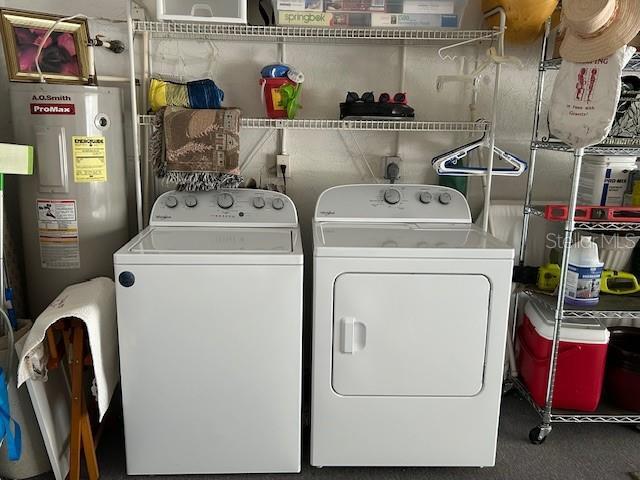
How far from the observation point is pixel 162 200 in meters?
2.19

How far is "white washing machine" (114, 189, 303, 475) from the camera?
5.65 ft

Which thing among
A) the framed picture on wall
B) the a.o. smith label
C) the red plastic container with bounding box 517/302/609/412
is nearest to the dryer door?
the red plastic container with bounding box 517/302/609/412

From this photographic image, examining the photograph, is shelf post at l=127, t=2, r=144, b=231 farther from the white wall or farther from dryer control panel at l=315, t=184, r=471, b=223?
dryer control panel at l=315, t=184, r=471, b=223

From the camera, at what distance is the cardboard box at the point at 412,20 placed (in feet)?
6.80

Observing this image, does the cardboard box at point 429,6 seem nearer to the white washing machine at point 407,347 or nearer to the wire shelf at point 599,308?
the white washing machine at point 407,347

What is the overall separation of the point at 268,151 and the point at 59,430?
1.43 metres

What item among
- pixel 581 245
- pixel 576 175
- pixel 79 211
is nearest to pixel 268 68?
pixel 79 211

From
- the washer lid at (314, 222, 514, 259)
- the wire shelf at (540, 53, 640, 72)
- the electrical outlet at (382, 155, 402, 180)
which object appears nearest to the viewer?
the washer lid at (314, 222, 514, 259)

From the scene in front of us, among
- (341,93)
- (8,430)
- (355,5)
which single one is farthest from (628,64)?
(8,430)

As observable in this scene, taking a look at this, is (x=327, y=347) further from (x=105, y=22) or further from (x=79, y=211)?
(x=105, y=22)

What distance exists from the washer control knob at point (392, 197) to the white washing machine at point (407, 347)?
307mm

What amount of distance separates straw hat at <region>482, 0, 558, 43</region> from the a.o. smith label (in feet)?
5.62

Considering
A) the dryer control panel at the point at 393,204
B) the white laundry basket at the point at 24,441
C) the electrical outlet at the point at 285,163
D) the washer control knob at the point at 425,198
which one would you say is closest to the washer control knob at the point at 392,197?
the dryer control panel at the point at 393,204

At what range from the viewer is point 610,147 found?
202 centimetres
